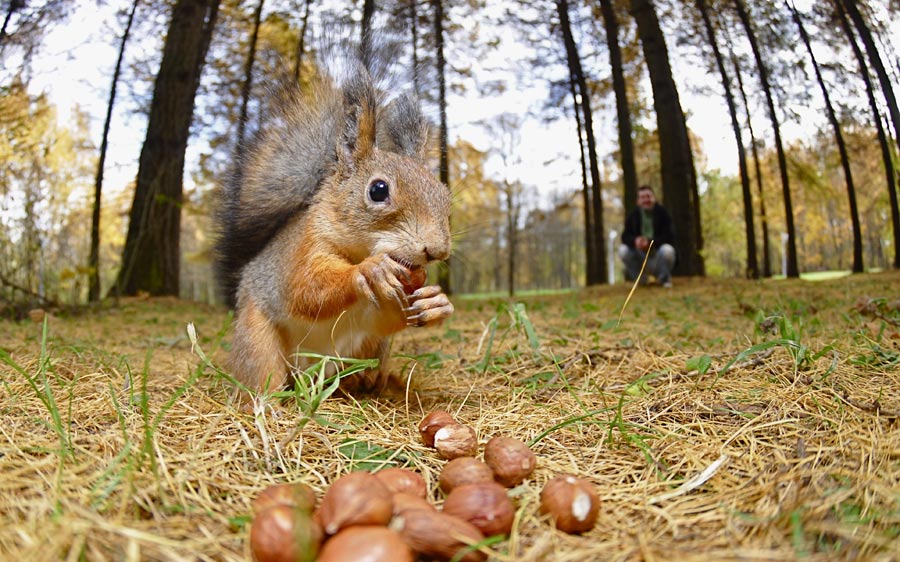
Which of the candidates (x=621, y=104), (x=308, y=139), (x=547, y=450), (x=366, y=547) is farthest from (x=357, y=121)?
(x=621, y=104)

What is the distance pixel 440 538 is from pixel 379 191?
1239 mm

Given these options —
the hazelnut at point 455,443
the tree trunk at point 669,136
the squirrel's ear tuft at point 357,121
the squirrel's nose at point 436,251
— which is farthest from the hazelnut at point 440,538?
the tree trunk at point 669,136

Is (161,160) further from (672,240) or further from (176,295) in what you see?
(672,240)

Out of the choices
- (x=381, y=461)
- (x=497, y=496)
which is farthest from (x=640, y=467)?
(x=381, y=461)

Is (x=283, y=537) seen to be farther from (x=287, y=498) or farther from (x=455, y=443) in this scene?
(x=455, y=443)

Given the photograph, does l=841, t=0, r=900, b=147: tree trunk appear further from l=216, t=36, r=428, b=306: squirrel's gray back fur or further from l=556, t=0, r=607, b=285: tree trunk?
→ l=556, t=0, r=607, b=285: tree trunk

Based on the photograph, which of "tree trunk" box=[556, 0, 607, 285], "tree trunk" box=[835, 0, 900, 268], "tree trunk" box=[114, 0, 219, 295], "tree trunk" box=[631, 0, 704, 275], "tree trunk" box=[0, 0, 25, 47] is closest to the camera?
"tree trunk" box=[835, 0, 900, 268]

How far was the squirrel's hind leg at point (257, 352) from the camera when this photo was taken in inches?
71.2

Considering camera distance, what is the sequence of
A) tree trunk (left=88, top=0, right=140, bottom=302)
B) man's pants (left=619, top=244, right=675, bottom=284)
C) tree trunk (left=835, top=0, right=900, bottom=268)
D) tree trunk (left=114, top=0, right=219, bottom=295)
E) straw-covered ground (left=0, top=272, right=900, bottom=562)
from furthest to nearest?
tree trunk (left=88, top=0, right=140, bottom=302) < man's pants (left=619, top=244, right=675, bottom=284) < tree trunk (left=114, top=0, right=219, bottom=295) < tree trunk (left=835, top=0, right=900, bottom=268) < straw-covered ground (left=0, top=272, right=900, bottom=562)

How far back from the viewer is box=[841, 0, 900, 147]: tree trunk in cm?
Answer: 370

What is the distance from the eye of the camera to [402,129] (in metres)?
2.11

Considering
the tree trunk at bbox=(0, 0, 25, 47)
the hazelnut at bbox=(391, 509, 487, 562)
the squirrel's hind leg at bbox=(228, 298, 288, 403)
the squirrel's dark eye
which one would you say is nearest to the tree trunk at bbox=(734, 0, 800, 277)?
the squirrel's dark eye

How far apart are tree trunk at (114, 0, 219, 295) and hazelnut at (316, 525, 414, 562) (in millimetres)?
7134

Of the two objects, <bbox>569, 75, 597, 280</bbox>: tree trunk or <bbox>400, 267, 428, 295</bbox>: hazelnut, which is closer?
<bbox>400, 267, 428, 295</bbox>: hazelnut
